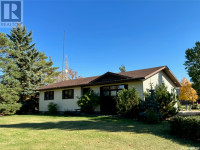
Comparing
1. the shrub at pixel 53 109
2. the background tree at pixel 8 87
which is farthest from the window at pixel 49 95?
the background tree at pixel 8 87

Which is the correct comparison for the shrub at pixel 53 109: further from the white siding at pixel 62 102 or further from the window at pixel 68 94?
the window at pixel 68 94

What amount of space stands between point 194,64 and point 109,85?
7.61 m

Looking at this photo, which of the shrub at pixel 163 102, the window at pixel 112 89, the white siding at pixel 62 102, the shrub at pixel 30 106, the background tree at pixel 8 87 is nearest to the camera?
the shrub at pixel 163 102

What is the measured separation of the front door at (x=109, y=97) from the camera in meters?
13.5

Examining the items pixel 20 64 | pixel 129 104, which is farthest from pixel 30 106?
pixel 129 104

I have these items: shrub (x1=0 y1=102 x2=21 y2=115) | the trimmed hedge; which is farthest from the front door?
shrub (x1=0 y1=102 x2=21 y2=115)

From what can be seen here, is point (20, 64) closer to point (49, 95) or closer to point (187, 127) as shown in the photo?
point (49, 95)

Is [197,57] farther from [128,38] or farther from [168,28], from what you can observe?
[128,38]

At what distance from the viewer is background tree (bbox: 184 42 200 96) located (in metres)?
11.1

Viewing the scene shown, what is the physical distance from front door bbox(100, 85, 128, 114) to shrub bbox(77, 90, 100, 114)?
0.68 meters

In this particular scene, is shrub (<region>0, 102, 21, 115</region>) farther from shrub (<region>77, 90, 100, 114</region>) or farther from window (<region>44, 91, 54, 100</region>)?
shrub (<region>77, 90, 100, 114</region>)

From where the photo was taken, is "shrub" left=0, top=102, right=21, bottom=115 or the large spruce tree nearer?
"shrub" left=0, top=102, right=21, bottom=115

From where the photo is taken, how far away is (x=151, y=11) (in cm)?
1384

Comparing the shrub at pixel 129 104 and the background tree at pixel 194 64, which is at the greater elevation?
the background tree at pixel 194 64
